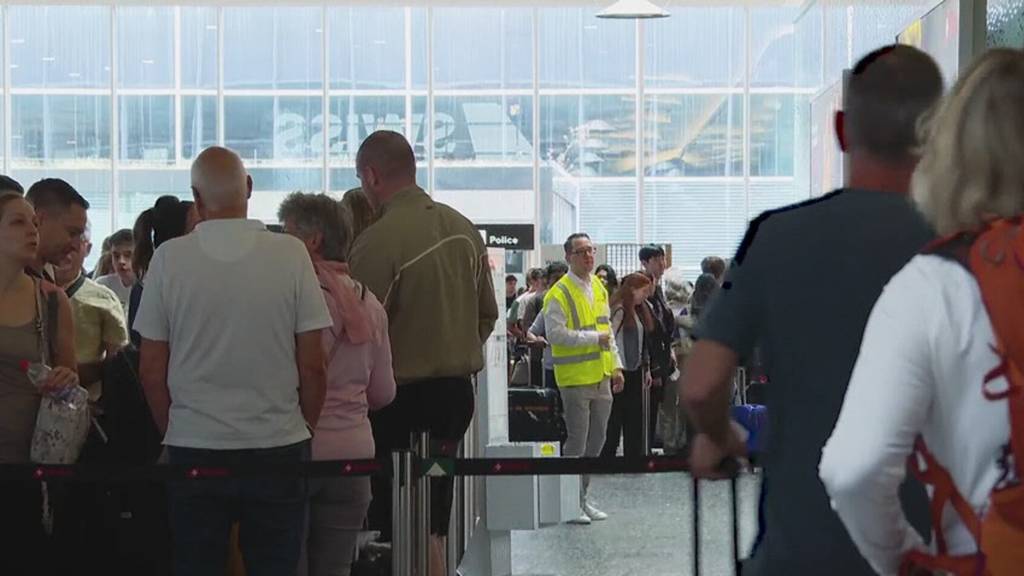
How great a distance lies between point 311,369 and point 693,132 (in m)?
19.4

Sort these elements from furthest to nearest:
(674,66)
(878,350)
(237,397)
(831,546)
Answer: (674,66) → (237,397) → (831,546) → (878,350)

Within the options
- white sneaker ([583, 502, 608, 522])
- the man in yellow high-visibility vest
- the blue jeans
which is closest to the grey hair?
the blue jeans

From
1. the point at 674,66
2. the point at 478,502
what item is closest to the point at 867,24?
the point at 478,502

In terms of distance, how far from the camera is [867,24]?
1106cm

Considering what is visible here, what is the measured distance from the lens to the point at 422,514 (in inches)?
221

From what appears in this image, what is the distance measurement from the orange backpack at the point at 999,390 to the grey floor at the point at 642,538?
209 inches

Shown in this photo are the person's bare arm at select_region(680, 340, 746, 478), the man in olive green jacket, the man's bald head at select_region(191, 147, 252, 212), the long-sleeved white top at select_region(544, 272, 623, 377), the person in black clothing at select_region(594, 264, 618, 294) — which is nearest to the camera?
the person's bare arm at select_region(680, 340, 746, 478)

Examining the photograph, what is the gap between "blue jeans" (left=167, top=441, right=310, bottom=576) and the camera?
4.54 m

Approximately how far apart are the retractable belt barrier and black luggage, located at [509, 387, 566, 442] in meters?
7.43

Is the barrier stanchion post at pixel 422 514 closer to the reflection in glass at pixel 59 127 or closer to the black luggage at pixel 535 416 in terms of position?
the black luggage at pixel 535 416

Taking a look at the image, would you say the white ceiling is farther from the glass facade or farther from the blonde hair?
the blonde hair

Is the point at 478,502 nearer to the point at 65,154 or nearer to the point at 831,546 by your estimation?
the point at 831,546

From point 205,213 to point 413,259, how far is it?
4.16 ft

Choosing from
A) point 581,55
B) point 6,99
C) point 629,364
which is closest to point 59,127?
point 6,99
